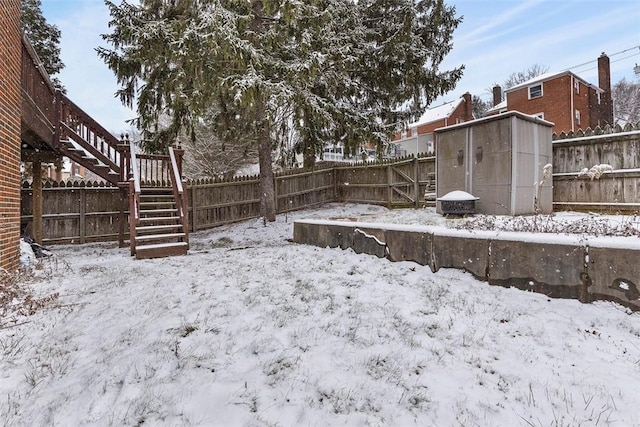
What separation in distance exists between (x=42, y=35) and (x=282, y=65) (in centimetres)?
1152

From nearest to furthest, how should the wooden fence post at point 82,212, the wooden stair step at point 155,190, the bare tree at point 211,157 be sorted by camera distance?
1. the wooden stair step at point 155,190
2. the wooden fence post at point 82,212
3. the bare tree at point 211,157

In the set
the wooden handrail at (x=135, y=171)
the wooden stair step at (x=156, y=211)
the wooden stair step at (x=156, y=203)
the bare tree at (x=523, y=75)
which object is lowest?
the wooden stair step at (x=156, y=211)

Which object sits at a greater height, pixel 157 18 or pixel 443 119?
pixel 443 119

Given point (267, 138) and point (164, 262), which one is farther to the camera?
point (267, 138)

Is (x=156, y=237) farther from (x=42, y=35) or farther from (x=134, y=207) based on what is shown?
(x=42, y=35)

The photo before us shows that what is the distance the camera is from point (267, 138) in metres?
9.44

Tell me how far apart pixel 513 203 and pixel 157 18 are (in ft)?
32.4

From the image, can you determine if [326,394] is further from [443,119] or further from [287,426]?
[443,119]

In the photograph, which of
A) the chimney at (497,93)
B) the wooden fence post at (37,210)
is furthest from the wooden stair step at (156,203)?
the chimney at (497,93)

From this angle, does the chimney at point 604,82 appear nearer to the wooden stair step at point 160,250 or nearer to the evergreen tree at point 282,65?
the evergreen tree at point 282,65

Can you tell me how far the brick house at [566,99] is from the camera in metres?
19.3

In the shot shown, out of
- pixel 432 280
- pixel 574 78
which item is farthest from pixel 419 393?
pixel 574 78

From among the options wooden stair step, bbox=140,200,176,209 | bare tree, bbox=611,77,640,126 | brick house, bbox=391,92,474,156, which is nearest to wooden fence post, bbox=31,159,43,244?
wooden stair step, bbox=140,200,176,209

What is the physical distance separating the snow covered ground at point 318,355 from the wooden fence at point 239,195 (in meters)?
5.94
